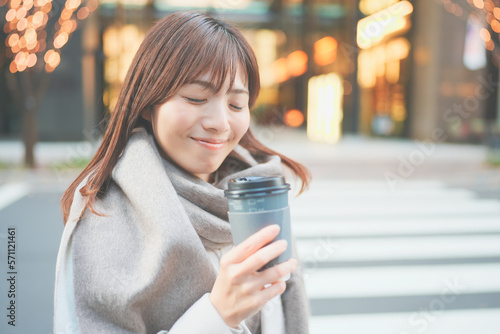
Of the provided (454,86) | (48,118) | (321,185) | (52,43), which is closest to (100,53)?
(48,118)

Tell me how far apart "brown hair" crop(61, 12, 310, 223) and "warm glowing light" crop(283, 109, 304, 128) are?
27.1 meters

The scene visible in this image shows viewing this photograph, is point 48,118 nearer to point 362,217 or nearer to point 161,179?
point 362,217

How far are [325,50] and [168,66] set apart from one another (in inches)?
928

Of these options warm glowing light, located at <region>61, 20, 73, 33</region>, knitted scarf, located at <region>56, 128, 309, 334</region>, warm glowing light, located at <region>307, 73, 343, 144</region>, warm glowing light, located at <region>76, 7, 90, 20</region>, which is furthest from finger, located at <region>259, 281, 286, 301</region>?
warm glowing light, located at <region>307, 73, 343, 144</region>

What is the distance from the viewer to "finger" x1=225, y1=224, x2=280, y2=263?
853 millimetres

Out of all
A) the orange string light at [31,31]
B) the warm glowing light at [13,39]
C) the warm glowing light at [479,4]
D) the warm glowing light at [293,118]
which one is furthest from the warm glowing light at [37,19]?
A: the warm glowing light at [293,118]

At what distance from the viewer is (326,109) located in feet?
75.3

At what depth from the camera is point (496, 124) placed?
15.4 m

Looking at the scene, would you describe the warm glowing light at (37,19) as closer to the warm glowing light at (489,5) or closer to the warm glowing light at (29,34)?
the warm glowing light at (29,34)

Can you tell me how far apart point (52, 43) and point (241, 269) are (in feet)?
33.5

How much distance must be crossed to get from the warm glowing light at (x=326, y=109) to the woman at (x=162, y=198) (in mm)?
20231

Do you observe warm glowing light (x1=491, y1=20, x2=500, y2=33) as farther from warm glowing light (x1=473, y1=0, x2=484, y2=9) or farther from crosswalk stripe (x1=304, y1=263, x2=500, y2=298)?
crosswalk stripe (x1=304, y1=263, x2=500, y2=298)

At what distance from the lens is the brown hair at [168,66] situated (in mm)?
1107

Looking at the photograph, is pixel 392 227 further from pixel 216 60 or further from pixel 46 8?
pixel 46 8
